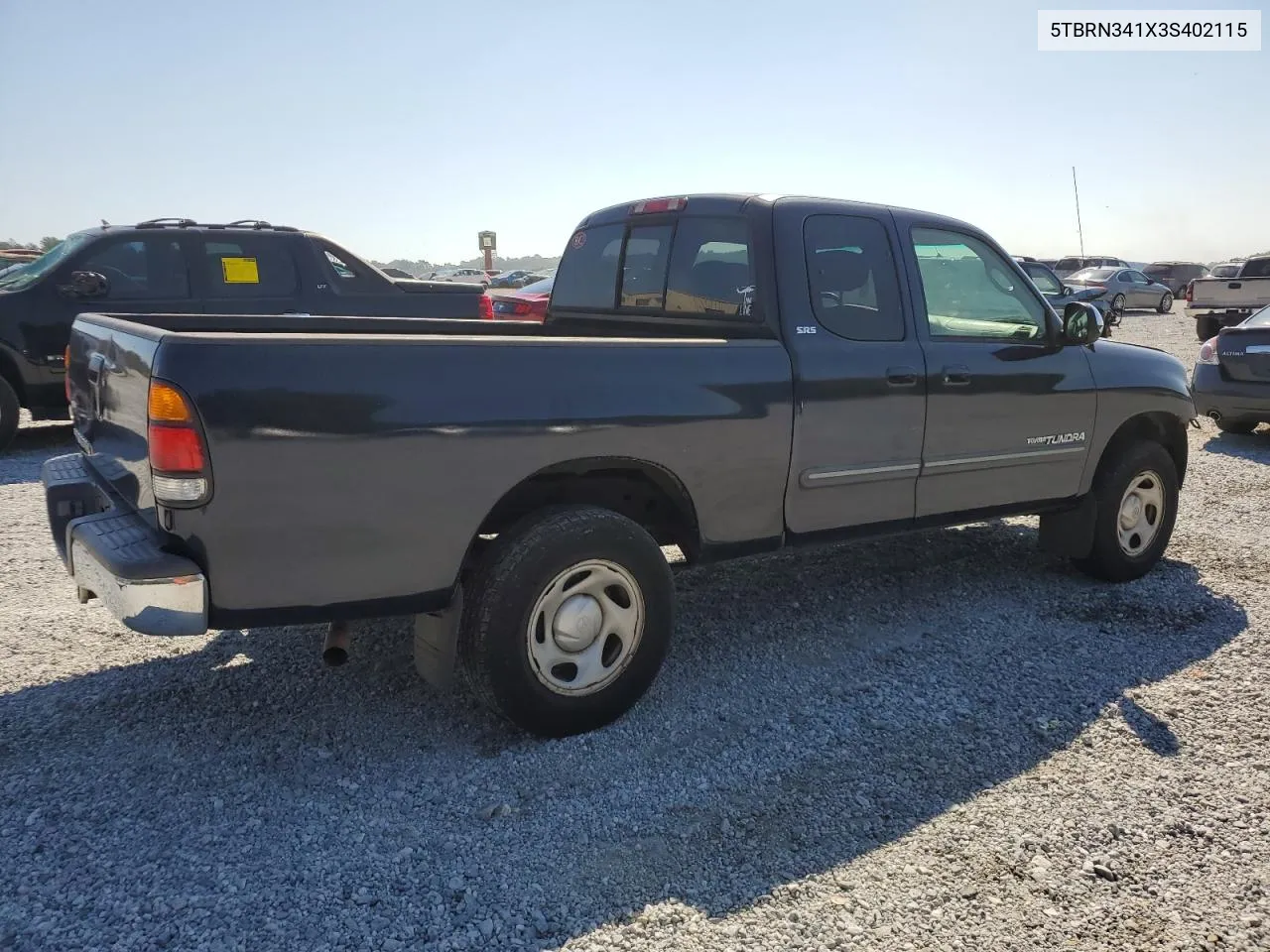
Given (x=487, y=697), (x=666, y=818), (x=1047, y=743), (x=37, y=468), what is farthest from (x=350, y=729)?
(x=37, y=468)

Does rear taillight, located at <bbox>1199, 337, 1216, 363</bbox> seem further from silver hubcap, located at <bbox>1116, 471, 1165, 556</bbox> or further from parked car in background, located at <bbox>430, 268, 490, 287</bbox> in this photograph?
parked car in background, located at <bbox>430, 268, 490, 287</bbox>

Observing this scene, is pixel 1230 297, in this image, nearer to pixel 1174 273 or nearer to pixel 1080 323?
pixel 1080 323

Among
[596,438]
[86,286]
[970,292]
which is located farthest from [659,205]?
[86,286]

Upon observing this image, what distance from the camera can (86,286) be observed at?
8.16 meters

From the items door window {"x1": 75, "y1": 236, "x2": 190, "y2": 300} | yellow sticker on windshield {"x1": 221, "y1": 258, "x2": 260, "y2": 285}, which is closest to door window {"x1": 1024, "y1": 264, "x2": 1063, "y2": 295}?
yellow sticker on windshield {"x1": 221, "y1": 258, "x2": 260, "y2": 285}

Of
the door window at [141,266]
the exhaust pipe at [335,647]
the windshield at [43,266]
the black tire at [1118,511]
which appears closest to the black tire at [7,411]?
the windshield at [43,266]

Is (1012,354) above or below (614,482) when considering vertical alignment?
above

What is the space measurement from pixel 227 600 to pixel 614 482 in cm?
144

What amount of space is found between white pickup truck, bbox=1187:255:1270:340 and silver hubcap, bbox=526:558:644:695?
1744 centimetres

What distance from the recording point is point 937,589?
5.21 meters

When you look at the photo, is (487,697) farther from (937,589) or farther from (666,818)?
(937,589)

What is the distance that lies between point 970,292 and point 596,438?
7.59 feet

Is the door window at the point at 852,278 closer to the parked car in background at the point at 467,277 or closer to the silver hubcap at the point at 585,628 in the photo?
the silver hubcap at the point at 585,628

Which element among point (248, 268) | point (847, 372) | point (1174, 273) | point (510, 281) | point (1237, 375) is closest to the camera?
point (847, 372)
